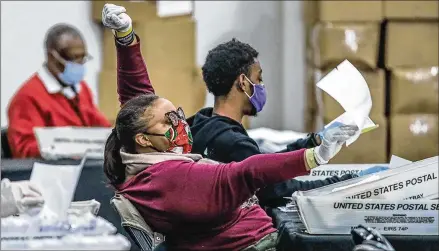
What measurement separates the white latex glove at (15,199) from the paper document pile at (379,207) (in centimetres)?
60

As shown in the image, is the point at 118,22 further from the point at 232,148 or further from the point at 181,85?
the point at 181,85

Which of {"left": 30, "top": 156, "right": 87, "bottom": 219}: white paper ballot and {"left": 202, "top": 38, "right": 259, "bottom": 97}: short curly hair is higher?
{"left": 202, "top": 38, "right": 259, "bottom": 97}: short curly hair

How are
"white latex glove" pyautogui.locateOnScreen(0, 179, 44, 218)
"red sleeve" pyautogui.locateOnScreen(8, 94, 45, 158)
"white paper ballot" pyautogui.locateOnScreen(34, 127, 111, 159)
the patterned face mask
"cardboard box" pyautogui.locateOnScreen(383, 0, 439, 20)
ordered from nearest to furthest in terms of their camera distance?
"white latex glove" pyautogui.locateOnScreen(0, 179, 44, 218) → the patterned face mask → "white paper ballot" pyautogui.locateOnScreen(34, 127, 111, 159) → "red sleeve" pyautogui.locateOnScreen(8, 94, 45, 158) → "cardboard box" pyautogui.locateOnScreen(383, 0, 439, 20)

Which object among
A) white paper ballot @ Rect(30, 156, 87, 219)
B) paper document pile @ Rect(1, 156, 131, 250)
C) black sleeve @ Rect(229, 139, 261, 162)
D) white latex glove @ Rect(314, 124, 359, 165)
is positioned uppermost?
white latex glove @ Rect(314, 124, 359, 165)

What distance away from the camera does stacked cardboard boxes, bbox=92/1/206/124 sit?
4660mm

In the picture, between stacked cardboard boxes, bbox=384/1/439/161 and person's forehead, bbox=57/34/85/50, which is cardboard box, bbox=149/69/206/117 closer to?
person's forehead, bbox=57/34/85/50

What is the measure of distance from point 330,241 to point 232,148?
1.58 ft

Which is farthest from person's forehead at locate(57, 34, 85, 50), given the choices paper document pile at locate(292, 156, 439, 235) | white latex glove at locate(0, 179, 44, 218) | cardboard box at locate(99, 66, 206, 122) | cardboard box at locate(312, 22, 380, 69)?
paper document pile at locate(292, 156, 439, 235)

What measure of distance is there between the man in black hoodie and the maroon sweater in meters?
0.25

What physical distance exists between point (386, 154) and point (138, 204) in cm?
269

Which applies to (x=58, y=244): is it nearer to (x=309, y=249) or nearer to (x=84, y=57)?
(x=309, y=249)

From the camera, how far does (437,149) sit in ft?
14.2

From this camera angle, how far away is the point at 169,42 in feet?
15.4

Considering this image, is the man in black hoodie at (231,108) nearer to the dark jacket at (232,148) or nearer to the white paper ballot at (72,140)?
the dark jacket at (232,148)
